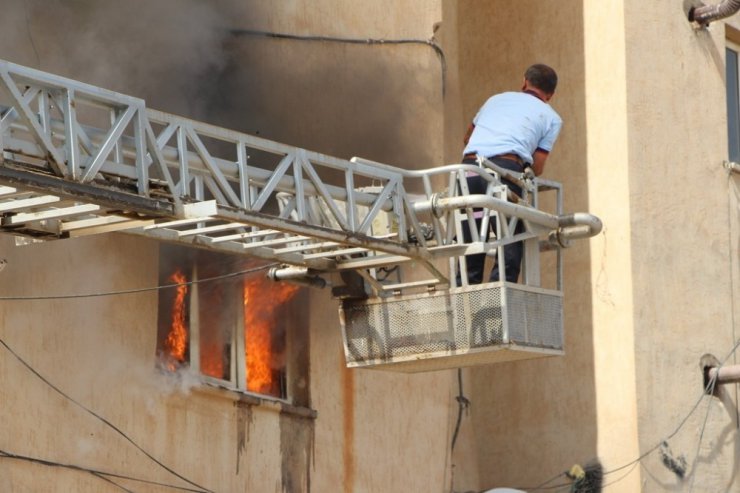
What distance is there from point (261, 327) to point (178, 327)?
89 centimetres

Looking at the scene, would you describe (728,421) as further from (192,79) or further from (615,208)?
(192,79)

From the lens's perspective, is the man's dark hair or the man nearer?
the man

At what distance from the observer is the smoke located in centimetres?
1004

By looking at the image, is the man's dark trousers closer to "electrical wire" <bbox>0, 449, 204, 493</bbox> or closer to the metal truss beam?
the metal truss beam

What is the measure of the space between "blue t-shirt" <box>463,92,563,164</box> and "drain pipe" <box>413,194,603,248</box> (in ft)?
1.84

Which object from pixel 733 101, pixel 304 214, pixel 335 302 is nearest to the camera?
pixel 304 214

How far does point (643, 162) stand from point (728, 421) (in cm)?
228

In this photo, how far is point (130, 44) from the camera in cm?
1077

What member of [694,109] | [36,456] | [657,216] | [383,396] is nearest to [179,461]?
[36,456]

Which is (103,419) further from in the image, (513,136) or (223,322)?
(513,136)

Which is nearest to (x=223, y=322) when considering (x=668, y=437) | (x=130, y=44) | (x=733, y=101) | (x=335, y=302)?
(x=335, y=302)

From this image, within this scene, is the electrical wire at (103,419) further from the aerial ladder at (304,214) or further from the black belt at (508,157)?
the black belt at (508,157)

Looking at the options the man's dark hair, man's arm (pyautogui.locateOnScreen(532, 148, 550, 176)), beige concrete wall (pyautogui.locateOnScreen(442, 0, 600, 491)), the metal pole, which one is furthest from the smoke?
the metal pole

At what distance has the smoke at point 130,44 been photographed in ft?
32.9
